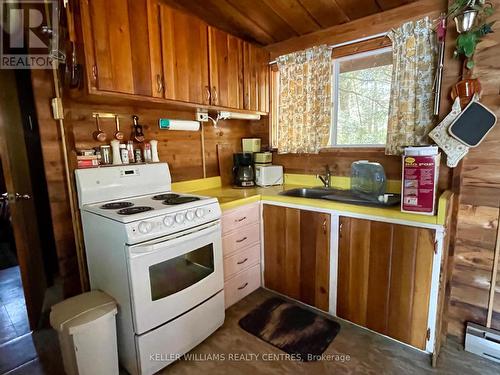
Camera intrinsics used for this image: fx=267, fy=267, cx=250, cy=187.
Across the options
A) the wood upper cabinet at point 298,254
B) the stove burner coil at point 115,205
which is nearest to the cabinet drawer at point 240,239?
the wood upper cabinet at point 298,254

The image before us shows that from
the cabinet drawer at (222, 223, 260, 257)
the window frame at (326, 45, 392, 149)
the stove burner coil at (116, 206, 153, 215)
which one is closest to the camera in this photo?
the stove burner coil at (116, 206, 153, 215)

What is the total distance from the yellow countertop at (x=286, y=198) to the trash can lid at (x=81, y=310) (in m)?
0.91

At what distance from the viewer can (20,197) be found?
5.91ft

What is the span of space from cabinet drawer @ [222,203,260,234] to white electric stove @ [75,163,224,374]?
0.21 meters

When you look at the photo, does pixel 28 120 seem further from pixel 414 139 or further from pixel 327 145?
pixel 414 139

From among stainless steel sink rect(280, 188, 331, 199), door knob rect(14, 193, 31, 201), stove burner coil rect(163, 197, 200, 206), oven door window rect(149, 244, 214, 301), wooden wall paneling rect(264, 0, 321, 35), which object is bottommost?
oven door window rect(149, 244, 214, 301)

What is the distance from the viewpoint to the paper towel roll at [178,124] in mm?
2133

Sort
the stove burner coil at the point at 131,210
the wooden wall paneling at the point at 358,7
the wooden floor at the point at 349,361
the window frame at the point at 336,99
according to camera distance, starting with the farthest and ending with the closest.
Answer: the window frame at the point at 336,99 < the wooden wall paneling at the point at 358,7 < the wooden floor at the point at 349,361 < the stove burner coil at the point at 131,210

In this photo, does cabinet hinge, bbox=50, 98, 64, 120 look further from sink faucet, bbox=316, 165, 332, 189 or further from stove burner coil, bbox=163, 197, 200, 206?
sink faucet, bbox=316, 165, 332, 189

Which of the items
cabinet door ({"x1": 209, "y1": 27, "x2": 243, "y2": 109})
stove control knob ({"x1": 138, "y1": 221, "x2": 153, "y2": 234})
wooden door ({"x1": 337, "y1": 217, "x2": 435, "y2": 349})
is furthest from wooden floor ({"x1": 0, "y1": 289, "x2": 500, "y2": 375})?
cabinet door ({"x1": 209, "y1": 27, "x2": 243, "y2": 109})

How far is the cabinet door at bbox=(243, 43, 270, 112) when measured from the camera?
2.50 meters

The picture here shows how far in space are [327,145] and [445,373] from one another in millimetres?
1798

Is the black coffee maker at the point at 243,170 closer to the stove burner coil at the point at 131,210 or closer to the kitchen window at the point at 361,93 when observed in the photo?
the kitchen window at the point at 361,93

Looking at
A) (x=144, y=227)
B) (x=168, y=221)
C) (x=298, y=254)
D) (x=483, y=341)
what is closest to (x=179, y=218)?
(x=168, y=221)
